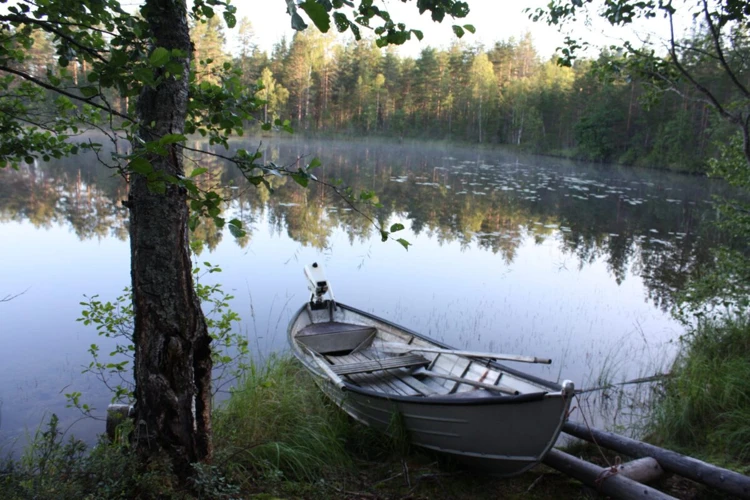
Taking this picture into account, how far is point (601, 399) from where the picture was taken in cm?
666

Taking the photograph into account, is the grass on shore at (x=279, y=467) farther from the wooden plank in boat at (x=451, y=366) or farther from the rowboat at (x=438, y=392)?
the wooden plank in boat at (x=451, y=366)

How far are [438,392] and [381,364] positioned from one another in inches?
29.7

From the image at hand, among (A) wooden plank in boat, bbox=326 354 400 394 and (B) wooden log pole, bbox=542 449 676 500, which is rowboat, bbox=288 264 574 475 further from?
(B) wooden log pole, bbox=542 449 676 500

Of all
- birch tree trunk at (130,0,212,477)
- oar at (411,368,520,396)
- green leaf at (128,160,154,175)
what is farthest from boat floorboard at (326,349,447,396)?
green leaf at (128,160,154,175)

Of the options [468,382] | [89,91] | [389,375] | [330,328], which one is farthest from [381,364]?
[89,91]

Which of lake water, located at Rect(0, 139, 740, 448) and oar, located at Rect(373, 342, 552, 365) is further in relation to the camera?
lake water, located at Rect(0, 139, 740, 448)

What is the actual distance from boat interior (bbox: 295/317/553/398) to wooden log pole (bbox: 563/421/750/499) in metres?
0.86

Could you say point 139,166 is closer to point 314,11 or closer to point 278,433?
point 314,11

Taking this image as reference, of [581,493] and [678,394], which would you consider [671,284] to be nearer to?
[678,394]

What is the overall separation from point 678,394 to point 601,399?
2.97 feet

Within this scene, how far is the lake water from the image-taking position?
766cm

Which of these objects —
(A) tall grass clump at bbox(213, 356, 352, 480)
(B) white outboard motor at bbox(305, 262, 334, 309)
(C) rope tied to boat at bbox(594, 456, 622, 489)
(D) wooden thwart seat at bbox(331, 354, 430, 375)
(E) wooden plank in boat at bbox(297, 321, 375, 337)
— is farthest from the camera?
(B) white outboard motor at bbox(305, 262, 334, 309)

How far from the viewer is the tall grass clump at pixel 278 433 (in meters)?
3.94

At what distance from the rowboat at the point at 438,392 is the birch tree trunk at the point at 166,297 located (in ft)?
7.23
